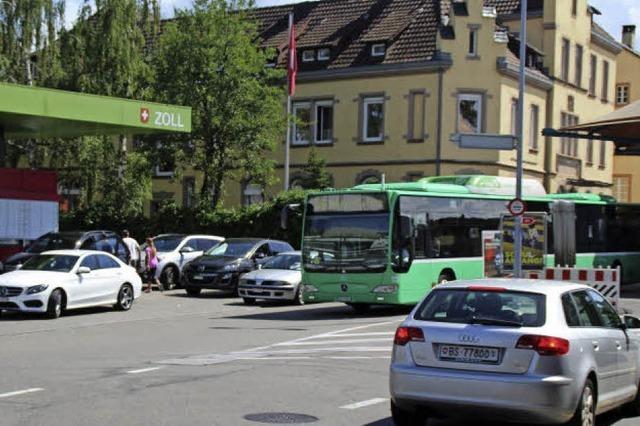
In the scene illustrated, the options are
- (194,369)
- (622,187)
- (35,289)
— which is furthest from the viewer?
(622,187)

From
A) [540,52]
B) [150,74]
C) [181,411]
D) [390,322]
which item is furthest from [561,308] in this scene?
[540,52]

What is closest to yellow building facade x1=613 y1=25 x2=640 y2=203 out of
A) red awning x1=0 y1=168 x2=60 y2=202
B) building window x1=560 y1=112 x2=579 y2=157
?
building window x1=560 y1=112 x2=579 y2=157

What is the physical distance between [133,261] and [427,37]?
22.8m

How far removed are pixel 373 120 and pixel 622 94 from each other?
25199 mm

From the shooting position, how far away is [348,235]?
22922 millimetres

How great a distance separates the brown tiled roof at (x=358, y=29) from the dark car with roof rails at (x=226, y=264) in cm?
1973

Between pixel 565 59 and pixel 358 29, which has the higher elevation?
pixel 358 29

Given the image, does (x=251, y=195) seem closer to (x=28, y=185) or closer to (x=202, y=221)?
(x=202, y=221)

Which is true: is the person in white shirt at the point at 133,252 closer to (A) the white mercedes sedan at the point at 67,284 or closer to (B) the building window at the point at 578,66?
(A) the white mercedes sedan at the point at 67,284

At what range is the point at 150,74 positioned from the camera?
42.8 meters

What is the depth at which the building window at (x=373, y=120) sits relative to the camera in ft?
160

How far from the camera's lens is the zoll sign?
30.8 metres

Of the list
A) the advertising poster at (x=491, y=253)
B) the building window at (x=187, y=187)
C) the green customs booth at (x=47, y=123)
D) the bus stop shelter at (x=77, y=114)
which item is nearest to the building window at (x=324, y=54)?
the building window at (x=187, y=187)

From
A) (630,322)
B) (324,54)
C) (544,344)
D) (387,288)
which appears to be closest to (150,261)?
(387,288)
